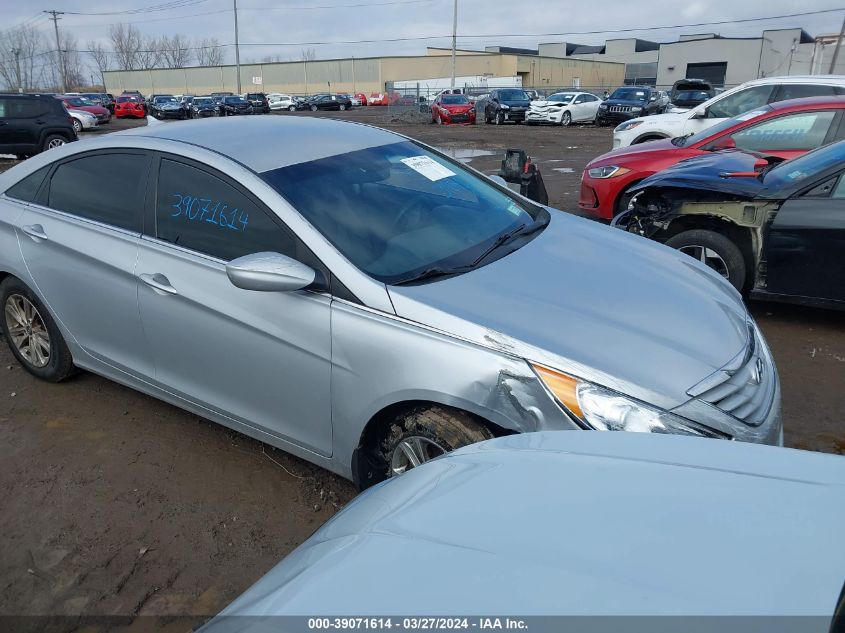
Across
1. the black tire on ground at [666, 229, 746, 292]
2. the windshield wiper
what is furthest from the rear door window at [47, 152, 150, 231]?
the black tire on ground at [666, 229, 746, 292]

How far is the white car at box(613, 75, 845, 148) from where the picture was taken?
8836 millimetres

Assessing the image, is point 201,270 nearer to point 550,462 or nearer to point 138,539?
point 138,539

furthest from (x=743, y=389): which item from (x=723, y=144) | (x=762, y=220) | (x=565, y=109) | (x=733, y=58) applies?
(x=733, y=58)

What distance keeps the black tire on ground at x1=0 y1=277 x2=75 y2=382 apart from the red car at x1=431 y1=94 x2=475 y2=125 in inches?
1044

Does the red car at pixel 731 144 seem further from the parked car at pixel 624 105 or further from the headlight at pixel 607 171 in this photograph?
the parked car at pixel 624 105

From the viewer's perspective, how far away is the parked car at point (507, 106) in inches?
1113

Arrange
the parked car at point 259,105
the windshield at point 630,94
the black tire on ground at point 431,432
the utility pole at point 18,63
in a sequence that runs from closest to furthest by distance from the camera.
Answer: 1. the black tire on ground at point 431,432
2. the windshield at point 630,94
3. the parked car at point 259,105
4. the utility pole at point 18,63

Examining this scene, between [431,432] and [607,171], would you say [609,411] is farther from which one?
[607,171]

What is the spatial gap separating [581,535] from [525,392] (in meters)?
1.02

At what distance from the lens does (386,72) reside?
2837 inches

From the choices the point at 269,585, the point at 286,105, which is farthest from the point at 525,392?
the point at 286,105

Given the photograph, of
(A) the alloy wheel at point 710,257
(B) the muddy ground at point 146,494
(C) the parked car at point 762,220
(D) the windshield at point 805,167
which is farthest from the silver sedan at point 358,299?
(D) the windshield at point 805,167

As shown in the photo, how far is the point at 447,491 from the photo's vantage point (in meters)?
1.50

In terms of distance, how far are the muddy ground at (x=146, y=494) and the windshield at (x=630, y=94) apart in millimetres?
24585
